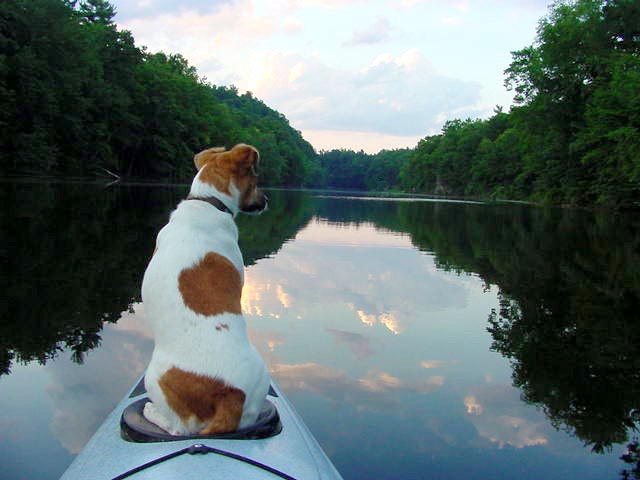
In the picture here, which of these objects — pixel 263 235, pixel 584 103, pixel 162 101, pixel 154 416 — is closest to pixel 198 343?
pixel 154 416

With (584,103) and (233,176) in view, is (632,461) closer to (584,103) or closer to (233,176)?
(233,176)

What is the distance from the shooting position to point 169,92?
81.4 metres

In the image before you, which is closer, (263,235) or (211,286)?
(211,286)

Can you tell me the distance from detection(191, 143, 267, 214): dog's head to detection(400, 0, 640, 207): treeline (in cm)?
3488

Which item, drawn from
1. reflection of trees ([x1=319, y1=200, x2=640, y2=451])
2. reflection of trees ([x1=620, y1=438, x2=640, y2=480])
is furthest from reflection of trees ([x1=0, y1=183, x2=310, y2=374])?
reflection of trees ([x1=620, y1=438, x2=640, y2=480])

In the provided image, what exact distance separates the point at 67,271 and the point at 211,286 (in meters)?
8.23

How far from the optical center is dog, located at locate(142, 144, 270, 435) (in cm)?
301

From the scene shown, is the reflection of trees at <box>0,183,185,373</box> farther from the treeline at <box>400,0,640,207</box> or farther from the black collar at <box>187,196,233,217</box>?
the treeline at <box>400,0,640,207</box>

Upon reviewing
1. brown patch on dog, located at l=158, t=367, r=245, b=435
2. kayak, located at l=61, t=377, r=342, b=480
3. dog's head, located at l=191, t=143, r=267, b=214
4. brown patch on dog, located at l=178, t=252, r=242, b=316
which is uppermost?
dog's head, located at l=191, t=143, r=267, b=214

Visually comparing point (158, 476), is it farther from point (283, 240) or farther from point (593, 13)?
point (593, 13)

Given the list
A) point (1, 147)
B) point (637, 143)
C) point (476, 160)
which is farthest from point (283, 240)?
point (476, 160)

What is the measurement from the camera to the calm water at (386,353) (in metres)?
4.95

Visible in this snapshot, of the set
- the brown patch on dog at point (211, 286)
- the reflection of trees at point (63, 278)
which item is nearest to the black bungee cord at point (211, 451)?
the brown patch on dog at point (211, 286)

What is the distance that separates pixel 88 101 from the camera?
5800 cm
